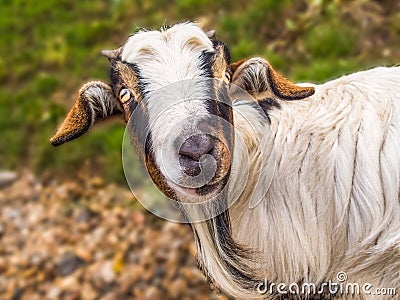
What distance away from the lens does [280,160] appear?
11.1 feet

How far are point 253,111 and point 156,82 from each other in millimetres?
648

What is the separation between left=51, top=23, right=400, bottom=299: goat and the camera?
10.3ft

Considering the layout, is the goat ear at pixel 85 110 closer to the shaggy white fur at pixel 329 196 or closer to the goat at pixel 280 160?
the goat at pixel 280 160

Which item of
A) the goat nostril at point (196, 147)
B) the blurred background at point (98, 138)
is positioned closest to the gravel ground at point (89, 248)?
the blurred background at point (98, 138)

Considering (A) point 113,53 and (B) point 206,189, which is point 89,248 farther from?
(B) point 206,189

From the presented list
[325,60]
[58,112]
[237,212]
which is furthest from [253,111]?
[58,112]

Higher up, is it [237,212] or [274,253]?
[237,212]

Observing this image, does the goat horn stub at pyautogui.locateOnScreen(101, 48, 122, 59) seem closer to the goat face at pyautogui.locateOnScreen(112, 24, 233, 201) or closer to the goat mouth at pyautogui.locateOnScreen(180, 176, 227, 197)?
the goat face at pyautogui.locateOnScreen(112, 24, 233, 201)

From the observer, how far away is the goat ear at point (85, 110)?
3238mm

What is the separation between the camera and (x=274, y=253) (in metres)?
3.37

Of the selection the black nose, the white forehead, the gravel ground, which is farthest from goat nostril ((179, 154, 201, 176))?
the gravel ground

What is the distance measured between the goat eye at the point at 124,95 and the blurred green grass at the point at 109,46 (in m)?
3.30

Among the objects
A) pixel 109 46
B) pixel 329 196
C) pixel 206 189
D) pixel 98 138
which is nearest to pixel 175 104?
pixel 206 189

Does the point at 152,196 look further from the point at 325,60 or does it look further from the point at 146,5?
the point at 146,5
